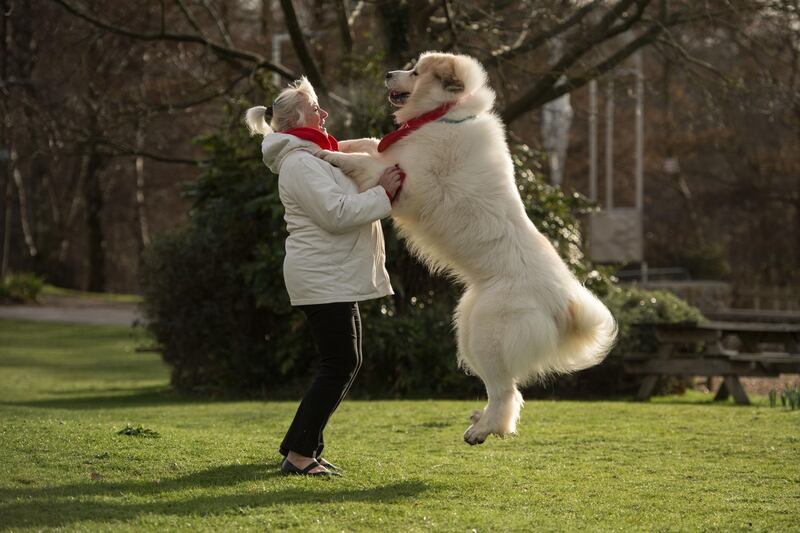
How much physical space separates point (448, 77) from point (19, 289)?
981 inches

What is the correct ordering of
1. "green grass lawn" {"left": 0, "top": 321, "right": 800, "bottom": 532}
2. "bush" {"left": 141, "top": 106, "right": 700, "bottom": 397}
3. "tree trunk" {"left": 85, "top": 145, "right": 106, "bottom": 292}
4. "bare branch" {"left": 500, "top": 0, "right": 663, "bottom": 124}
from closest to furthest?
"green grass lawn" {"left": 0, "top": 321, "right": 800, "bottom": 532} → "bush" {"left": 141, "top": 106, "right": 700, "bottom": 397} → "bare branch" {"left": 500, "top": 0, "right": 663, "bottom": 124} → "tree trunk" {"left": 85, "top": 145, "right": 106, "bottom": 292}

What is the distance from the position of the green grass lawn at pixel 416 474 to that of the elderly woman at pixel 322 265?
332mm

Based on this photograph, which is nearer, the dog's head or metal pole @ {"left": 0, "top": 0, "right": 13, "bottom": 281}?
the dog's head

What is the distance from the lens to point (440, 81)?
5.69 metres

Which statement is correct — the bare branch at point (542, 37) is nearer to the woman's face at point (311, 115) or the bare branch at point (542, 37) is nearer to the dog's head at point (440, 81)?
the dog's head at point (440, 81)

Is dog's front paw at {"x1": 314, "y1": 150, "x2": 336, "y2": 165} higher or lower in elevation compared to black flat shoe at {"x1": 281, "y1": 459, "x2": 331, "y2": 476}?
higher

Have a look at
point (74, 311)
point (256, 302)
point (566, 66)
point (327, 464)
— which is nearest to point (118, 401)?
point (256, 302)

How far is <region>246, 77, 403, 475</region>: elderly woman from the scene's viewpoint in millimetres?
5070

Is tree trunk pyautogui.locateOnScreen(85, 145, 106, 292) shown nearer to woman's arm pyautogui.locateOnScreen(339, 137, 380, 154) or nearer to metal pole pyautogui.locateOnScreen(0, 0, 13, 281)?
metal pole pyautogui.locateOnScreen(0, 0, 13, 281)

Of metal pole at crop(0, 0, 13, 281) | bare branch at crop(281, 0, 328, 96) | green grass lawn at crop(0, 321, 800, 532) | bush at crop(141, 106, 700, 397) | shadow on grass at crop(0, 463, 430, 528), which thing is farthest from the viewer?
metal pole at crop(0, 0, 13, 281)

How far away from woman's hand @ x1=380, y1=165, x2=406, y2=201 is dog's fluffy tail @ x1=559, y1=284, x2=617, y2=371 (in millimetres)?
1158

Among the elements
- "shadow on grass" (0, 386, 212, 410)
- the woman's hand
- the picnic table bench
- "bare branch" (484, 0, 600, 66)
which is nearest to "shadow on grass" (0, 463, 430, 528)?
the woman's hand

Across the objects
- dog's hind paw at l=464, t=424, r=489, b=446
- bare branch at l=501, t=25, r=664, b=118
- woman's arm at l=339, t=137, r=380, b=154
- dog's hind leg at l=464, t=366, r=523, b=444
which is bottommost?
dog's hind paw at l=464, t=424, r=489, b=446

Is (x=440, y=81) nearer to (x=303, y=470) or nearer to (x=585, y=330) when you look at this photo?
(x=585, y=330)
